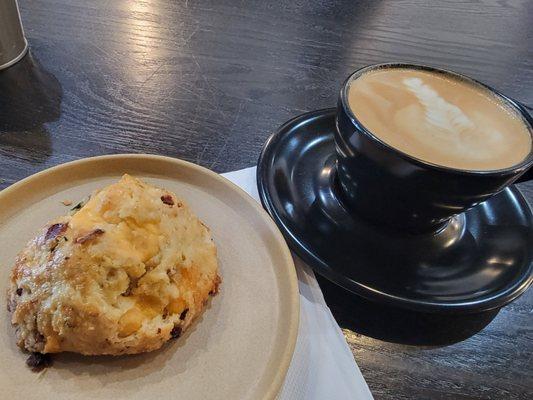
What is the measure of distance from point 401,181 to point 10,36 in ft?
3.29

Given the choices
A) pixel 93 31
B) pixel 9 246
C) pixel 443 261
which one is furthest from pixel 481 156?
pixel 93 31

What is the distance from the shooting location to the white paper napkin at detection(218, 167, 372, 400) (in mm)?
610

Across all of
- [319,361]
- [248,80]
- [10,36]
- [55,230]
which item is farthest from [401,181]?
[10,36]

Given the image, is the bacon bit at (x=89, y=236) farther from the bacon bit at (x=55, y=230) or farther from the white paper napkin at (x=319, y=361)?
the white paper napkin at (x=319, y=361)

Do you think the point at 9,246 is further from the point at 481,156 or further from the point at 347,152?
the point at 481,156

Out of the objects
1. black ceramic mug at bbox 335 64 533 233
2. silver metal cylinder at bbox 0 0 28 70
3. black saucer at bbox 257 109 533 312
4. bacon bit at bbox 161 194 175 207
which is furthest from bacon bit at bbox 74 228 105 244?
silver metal cylinder at bbox 0 0 28 70

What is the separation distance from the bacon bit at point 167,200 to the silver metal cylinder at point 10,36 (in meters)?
0.74

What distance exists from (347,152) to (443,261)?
0.81 ft

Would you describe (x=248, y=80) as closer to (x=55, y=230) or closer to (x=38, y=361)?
(x=55, y=230)

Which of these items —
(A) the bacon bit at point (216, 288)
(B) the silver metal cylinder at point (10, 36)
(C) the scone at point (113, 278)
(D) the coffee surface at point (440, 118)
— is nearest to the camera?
(C) the scone at point (113, 278)

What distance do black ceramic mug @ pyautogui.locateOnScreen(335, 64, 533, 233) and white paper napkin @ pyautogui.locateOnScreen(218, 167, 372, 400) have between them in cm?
18

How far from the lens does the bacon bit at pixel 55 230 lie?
604 mm

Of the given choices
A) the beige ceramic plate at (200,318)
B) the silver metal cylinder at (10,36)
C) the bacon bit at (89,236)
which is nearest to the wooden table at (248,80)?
the silver metal cylinder at (10,36)

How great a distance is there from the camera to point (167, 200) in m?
0.67
